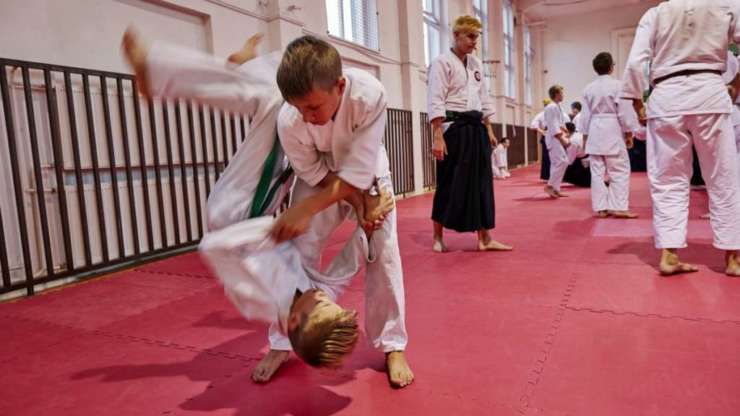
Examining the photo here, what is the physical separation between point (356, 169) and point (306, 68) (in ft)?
1.04

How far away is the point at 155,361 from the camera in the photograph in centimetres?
195

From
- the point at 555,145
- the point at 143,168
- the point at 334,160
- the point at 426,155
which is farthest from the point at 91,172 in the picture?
the point at 426,155

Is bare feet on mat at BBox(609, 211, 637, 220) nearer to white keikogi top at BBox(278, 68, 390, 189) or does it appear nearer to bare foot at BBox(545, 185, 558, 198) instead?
bare foot at BBox(545, 185, 558, 198)

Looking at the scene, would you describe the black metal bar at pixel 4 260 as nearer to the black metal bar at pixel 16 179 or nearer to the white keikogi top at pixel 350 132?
the black metal bar at pixel 16 179

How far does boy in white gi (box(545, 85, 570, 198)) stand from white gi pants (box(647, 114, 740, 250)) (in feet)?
13.2

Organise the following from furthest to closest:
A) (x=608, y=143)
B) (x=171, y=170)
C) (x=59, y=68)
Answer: (x=608, y=143) → (x=171, y=170) → (x=59, y=68)

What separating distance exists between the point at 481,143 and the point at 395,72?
537cm

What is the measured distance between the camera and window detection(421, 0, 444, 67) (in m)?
10.2

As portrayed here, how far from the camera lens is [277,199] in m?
1.57

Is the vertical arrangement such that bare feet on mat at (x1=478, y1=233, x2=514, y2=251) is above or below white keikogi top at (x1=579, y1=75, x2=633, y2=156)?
below

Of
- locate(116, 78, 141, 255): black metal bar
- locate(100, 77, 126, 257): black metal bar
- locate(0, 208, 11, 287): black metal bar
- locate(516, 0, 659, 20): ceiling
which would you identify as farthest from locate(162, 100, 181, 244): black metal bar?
locate(516, 0, 659, 20): ceiling

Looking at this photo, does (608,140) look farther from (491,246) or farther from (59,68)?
(59,68)

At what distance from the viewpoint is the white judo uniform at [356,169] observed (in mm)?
1409

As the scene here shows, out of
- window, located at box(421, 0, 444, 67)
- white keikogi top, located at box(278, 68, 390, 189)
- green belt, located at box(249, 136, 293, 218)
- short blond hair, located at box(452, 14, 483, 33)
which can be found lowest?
green belt, located at box(249, 136, 293, 218)
